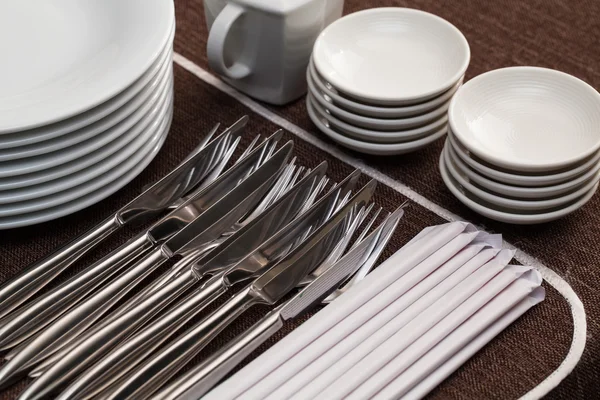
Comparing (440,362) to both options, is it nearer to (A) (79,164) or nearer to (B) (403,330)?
(B) (403,330)

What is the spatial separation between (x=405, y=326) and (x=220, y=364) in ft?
0.48

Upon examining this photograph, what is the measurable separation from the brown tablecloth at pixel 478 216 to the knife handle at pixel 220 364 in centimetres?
2

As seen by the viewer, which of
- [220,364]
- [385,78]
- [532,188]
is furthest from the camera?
[385,78]

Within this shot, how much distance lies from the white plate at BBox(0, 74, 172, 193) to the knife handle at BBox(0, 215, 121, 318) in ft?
0.19

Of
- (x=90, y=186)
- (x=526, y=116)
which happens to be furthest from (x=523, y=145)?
(x=90, y=186)

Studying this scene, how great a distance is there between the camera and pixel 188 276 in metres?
0.64

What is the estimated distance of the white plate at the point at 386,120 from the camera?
30.0 inches

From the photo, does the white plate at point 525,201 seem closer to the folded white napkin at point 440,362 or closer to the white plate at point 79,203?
the folded white napkin at point 440,362

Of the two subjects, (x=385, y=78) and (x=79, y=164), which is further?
(x=385, y=78)

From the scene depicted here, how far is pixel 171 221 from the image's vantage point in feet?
2.23

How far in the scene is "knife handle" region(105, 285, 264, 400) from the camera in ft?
1.85

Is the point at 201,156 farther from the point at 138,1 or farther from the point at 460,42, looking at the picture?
the point at 460,42

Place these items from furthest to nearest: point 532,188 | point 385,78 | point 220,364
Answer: point 385,78 < point 532,188 < point 220,364

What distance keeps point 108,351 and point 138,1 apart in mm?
340
